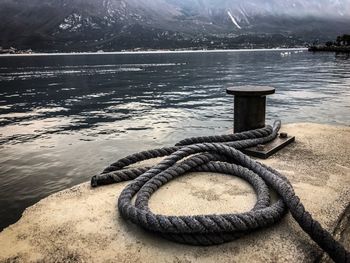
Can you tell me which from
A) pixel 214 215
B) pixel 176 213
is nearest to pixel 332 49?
pixel 176 213

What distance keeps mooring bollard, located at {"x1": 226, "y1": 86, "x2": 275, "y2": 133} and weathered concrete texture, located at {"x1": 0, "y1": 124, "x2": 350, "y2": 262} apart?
135cm

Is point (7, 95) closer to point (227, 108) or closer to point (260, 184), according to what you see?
point (227, 108)

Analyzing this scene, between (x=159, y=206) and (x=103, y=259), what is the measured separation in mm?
1137

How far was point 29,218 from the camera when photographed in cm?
452

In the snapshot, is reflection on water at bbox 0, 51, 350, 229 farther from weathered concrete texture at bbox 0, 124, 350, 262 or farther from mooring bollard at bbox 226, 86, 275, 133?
mooring bollard at bbox 226, 86, 275, 133

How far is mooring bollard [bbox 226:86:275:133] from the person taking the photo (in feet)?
22.6

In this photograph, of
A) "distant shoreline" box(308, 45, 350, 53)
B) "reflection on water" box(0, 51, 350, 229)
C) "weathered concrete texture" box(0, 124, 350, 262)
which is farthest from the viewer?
"distant shoreline" box(308, 45, 350, 53)

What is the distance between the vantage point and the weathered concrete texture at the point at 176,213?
3.47 m

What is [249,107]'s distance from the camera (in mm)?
6988

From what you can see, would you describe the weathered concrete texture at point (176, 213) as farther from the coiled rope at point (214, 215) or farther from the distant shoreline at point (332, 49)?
the distant shoreline at point (332, 49)

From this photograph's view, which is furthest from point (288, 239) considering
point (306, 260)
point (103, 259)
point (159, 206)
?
point (103, 259)

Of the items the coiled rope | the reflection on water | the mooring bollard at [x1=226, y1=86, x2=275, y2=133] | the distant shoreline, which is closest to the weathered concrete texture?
the coiled rope

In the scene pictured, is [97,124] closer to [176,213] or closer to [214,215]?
[176,213]

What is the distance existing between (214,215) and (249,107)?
3.80 metres
